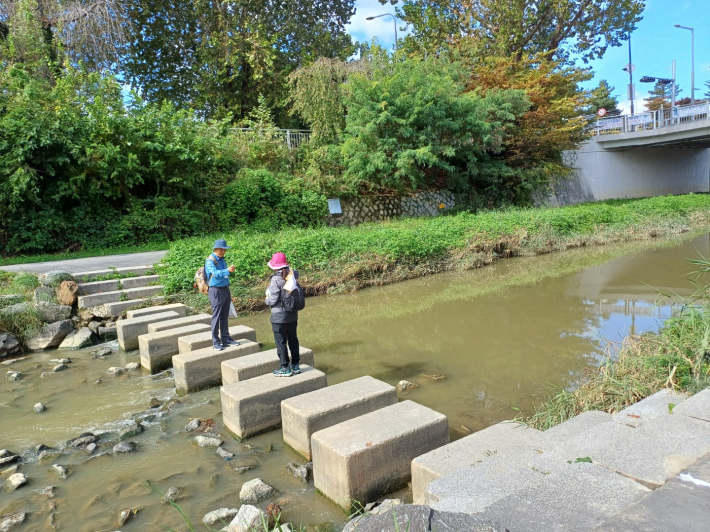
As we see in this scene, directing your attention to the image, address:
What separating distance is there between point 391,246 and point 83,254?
8.27 meters

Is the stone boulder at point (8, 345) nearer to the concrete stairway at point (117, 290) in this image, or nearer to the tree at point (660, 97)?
the concrete stairway at point (117, 290)

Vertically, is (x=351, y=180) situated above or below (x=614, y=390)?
above

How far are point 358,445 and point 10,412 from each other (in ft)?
14.4

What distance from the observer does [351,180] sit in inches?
727

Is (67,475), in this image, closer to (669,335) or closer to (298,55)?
(669,335)

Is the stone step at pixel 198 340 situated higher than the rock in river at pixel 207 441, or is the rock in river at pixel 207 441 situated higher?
the stone step at pixel 198 340

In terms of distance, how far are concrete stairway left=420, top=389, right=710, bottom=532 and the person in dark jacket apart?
215cm

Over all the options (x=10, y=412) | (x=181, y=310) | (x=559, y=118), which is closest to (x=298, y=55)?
(x=559, y=118)

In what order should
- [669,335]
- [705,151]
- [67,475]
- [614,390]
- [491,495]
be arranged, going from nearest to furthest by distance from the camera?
[491,495] → [67,475] → [614,390] → [669,335] → [705,151]

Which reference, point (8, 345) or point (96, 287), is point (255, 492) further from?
point (96, 287)

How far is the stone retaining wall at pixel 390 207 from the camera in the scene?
19.2 metres

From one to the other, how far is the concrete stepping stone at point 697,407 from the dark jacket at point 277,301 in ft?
11.2

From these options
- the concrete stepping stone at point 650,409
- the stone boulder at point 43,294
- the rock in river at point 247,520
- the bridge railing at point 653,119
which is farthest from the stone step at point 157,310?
the bridge railing at point 653,119

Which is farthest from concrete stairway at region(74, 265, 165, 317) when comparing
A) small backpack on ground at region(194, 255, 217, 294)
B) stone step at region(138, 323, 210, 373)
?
small backpack on ground at region(194, 255, 217, 294)
